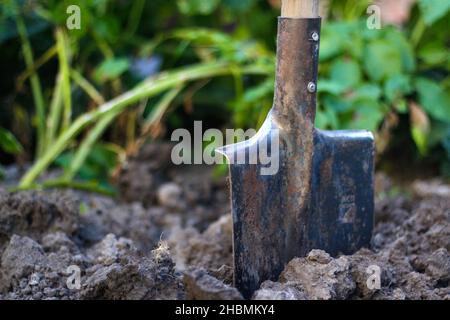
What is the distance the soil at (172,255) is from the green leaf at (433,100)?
0.26 m

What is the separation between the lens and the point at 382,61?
260 cm

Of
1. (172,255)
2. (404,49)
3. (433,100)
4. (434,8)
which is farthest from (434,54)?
(172,255)

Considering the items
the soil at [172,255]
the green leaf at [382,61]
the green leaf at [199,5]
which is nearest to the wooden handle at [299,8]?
the soil at [172,255]

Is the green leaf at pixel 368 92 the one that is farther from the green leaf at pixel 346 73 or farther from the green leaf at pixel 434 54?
the green leaf at pixel 434 54

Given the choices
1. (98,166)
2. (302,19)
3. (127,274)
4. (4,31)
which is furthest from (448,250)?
(4,31)

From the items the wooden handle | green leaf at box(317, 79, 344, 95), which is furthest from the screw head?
green leaf at box(317, 79, 344, 95)

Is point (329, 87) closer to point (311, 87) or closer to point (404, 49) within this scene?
point (404, 49)

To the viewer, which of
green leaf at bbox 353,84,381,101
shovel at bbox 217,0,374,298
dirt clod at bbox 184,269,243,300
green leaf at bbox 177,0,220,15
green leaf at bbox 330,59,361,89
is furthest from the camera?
green leaf at bbox 177,0,220,15

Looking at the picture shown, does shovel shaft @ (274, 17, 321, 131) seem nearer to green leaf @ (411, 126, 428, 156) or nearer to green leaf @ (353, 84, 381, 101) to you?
green leaf @ (353, 84, 381, 101)

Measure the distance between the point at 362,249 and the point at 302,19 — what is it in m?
0.55

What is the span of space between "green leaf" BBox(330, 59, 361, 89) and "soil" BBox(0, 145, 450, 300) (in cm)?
36

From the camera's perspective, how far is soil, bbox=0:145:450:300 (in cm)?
146

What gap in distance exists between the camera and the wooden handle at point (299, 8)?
63.9 inches

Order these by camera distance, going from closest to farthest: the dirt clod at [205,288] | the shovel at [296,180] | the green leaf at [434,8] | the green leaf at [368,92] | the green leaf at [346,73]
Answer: the dirt clod at [205,288] → the shovel at [296,180] → the green leaf at [434,8] → the green leaf at [368,92] → the green leaf at [346,73]
